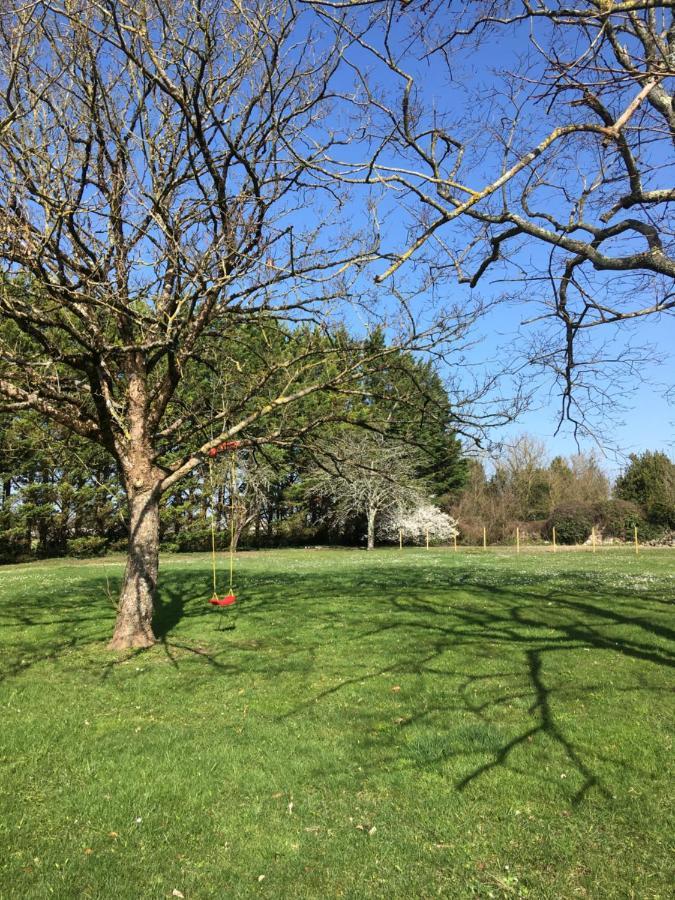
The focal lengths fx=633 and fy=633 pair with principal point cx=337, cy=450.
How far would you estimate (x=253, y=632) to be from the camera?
31.5 feet

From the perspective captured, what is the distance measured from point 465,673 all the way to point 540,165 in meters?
5.45

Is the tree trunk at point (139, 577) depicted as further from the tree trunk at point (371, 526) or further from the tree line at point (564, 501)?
the tree trunk at point (371, 526)

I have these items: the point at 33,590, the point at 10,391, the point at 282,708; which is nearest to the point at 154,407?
the point at 10,391

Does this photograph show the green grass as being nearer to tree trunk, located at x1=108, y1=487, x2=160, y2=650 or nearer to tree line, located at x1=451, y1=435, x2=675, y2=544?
tree trunk, located at x1=108, y1=487, x2=160, y2=650

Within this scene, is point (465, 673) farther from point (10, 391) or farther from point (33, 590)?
point (33, 590)

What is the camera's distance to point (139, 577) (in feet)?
28.6

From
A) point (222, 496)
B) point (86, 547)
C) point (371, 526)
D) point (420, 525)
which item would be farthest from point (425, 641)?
point (420, 525)

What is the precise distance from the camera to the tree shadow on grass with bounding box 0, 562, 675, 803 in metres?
5.59

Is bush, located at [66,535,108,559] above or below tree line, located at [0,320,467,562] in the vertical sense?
below

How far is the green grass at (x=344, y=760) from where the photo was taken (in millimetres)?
3578

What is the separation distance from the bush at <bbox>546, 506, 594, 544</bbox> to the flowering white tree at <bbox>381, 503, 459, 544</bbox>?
6.35 metres

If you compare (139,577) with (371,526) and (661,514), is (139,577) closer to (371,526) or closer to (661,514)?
(371,526)

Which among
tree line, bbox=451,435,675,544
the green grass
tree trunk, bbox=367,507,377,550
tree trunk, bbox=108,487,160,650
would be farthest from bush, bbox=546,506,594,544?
tree trunk, bbox=108,487,160,650

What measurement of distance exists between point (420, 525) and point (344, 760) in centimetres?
3480
